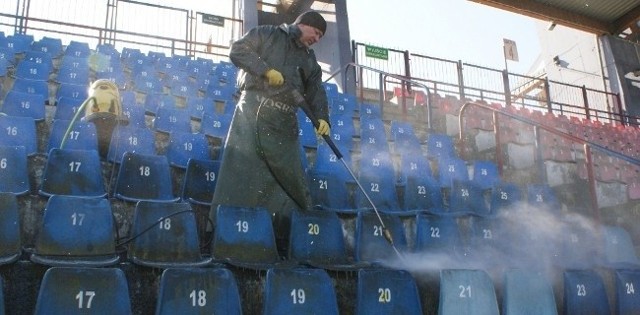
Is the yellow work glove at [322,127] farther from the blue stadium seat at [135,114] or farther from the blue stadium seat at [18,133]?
the blue stadium seat at [135,114]

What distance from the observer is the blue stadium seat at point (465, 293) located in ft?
8.25

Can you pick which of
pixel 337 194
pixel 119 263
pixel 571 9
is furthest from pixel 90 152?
pixel 571 9

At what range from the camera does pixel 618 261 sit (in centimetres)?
395

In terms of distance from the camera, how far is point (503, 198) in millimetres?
4840

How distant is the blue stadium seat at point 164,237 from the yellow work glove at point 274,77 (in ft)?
3.23

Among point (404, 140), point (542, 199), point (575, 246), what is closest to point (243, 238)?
point (575, 246)

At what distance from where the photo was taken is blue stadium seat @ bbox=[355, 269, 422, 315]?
94.9 inches

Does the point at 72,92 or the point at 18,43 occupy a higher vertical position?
the point at 18,43

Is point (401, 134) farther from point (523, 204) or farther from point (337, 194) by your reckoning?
point (337, 194)

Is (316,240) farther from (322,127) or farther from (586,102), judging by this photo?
(586,102)

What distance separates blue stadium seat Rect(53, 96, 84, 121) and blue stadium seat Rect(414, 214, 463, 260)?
11.6ft

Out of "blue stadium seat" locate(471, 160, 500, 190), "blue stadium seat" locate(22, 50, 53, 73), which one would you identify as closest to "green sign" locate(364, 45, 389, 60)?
"blue stadium seat" locate(471, 160, 500, 190)

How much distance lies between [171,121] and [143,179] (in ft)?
6.68

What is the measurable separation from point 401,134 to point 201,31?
287 inches
